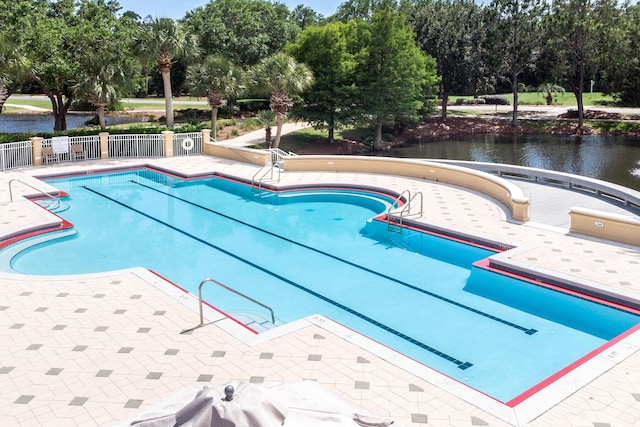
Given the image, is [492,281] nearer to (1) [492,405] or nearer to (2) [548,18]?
(1) [492,405]

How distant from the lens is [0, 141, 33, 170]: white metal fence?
74.6 feet

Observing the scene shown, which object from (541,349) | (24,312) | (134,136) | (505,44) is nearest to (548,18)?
(505,44)

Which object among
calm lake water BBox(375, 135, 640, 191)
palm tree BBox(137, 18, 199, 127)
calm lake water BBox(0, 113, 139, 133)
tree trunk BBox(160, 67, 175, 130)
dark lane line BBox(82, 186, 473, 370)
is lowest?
dark lane line BBox(82, 186, 473, 370)

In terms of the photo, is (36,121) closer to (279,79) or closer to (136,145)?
(136,145)

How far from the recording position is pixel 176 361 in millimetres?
8156

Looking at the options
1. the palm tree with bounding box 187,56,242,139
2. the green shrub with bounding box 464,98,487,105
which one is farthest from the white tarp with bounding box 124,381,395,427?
the green shrub with bounding box 464,98,487,105

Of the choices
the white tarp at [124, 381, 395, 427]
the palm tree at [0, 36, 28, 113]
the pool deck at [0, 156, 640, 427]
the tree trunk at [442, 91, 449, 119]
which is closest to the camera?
the white tarp at [124, 381, 395, 427]

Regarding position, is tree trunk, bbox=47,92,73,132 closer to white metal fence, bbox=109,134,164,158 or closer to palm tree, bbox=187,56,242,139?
palm tree, bbox=187,56,242,139

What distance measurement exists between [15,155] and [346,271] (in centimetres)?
1658

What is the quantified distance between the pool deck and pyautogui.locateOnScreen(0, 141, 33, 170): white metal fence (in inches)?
510

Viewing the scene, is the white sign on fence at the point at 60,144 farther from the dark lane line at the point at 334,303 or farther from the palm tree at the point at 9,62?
the dark lane line at the point at 334,303

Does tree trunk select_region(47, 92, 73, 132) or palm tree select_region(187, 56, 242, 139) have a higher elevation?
palm tree select_region(187, 56, 242, 139)

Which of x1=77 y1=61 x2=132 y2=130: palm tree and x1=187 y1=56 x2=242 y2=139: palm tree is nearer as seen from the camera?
x1=77 y1=61 x2=132 y2=130: palm tree

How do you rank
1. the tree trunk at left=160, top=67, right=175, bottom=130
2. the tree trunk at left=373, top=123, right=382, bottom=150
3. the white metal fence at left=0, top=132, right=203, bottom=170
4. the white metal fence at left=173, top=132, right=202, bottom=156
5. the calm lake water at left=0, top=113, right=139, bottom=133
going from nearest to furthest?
the white metal fence at left=0, top=132, right=203, bottom=170 < the white metal fence at left=173, top=132, right=202, bottom=156 < the tree trunk at left=160, top=67, right=175, bottom=130 < the tree trunk at left=373, top=123, right=382, bottom=150 < the calm lake water at left=0, top=113, right=139, bottom=133
